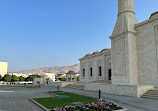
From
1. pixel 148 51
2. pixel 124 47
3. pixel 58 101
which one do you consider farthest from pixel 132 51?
pixel 58 101

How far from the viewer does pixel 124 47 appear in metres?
17.5

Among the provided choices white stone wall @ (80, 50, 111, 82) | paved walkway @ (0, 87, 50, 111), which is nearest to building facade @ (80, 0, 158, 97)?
white stone wall @ (80, 50, 111, 82)

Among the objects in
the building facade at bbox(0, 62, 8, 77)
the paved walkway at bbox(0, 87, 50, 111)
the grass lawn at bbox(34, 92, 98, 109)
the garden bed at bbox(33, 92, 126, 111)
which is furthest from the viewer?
the building facade at bbox(0, 62, 8, 77)

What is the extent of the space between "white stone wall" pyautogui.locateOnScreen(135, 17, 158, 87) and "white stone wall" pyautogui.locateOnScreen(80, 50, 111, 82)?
9.91m

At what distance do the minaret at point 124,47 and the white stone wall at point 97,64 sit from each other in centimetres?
836

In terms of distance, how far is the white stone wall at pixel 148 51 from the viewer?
51.4ft

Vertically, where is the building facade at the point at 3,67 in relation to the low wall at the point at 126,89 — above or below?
above

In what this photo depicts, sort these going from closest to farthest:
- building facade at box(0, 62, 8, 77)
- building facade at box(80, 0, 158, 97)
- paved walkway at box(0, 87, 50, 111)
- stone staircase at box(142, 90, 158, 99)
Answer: paved walkway at box(0, 87, 50, 111)
stone staircase at box(142, 90, 158, 99)
building facade at box(80, 0, 158, 97)
building facade at box(0, 62, 8, 77)

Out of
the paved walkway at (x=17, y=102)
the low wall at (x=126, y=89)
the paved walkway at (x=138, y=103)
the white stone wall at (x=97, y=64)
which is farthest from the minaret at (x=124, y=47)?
the paved walkway at (x=17, y=102)

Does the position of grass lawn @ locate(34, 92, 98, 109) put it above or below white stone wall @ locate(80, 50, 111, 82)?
below

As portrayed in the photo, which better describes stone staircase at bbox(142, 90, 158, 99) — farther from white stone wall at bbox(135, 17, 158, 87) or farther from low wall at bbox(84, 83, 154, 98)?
white stone wall at bbox(135, 17, 158, 87)

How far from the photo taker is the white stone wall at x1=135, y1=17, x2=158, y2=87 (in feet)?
51.4

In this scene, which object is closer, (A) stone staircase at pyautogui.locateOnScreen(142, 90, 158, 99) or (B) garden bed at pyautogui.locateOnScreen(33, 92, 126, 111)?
(B) garden bed at pyautogui.locateOnScreen(33, 92, 126, 111)

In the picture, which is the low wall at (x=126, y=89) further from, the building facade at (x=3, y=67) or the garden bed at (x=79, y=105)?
the building facade at (x=3, y=67)
